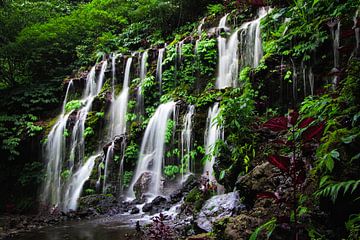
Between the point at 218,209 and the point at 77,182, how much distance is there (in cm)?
820

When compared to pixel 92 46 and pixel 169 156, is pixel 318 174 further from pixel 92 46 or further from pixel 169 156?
pixel 92 46

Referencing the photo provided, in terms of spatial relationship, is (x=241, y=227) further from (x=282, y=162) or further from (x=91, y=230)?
(x=91, y=230)

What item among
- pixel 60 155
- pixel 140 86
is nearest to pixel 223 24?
pixel 140 86

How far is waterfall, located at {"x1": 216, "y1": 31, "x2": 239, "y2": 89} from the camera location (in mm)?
11188

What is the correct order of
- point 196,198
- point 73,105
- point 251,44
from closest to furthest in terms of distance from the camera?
point 196,198
point 251,44
point 73,105

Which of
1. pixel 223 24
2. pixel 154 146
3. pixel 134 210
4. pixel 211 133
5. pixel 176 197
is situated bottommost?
pixel 134 210

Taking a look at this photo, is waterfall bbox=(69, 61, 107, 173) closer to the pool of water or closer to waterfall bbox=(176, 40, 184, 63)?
waterfall bbox=(176, 40, 184, 63)

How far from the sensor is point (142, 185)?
9828 mm

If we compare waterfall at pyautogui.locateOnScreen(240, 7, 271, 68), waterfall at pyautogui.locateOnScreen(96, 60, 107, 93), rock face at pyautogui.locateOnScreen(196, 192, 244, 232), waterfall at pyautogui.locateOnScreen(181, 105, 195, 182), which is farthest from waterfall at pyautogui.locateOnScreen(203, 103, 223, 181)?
waterfall at pyautogui.locateOnScreen(96, 60, 107, 93)

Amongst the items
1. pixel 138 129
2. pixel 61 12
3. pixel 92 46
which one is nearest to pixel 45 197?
pixel 138 129

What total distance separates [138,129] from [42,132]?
4984 mm

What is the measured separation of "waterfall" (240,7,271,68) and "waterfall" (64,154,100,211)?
6.38 m

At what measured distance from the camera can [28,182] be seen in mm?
13383

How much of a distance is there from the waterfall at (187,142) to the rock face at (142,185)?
1089mm
